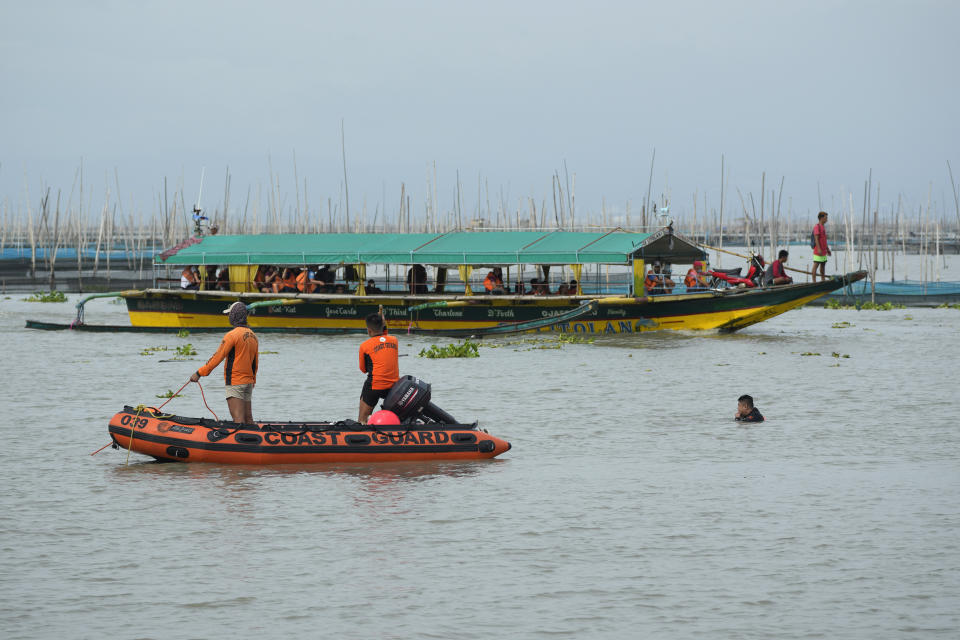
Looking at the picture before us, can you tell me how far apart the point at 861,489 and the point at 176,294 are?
24073mm

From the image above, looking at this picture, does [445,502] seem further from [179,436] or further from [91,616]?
[91,616]

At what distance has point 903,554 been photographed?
32.2ft

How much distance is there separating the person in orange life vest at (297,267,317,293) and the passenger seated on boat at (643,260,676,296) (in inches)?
364

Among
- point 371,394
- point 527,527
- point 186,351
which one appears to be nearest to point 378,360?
point 371,394

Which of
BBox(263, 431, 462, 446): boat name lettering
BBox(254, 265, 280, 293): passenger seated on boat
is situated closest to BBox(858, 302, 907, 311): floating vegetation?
BBox(254, 265, 280, 293): passenger seated on boat

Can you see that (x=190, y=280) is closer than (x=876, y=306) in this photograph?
Yes

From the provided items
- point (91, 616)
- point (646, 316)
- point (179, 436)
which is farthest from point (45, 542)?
point (646, 316)

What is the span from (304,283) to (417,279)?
10.5 ft

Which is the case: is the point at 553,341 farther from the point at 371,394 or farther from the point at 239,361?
the point at 239,361

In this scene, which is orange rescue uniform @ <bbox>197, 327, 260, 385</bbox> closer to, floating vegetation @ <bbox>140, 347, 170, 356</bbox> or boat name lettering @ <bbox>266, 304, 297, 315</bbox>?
floating vegetation @ <bbox>140, 347, 170, 356</bbox>

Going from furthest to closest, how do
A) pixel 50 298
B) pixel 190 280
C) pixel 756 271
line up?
pixel 50 298 < pixel 190 280 < pixel 756 271

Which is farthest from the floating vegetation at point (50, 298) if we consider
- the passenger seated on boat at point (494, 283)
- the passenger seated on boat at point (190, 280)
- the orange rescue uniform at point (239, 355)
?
the orange rescue uniform at point (239, 355)

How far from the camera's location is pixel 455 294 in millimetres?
30484

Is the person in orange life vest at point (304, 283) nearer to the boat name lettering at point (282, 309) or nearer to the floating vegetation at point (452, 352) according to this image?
the boat name lettering at point (282, 309)
